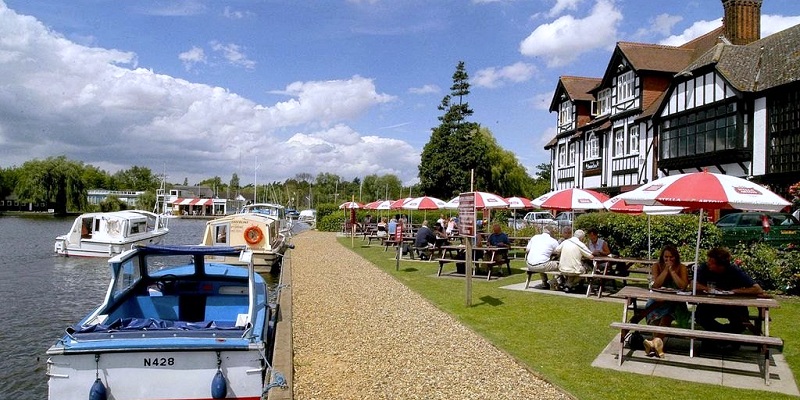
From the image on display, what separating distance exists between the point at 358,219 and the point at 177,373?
40.3 m

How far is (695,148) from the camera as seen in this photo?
2609 cm

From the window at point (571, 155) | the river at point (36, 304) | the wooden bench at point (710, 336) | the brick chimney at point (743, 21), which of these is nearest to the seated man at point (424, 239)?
the river at point (36, 304)

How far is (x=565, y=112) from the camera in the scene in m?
40.3

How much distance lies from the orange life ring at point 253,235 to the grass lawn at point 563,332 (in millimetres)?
9228

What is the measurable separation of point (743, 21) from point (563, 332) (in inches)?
1073

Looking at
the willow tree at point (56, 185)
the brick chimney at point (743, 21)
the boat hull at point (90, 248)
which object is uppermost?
the brick chimney at point (743, 21)

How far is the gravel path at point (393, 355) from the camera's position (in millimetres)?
6285

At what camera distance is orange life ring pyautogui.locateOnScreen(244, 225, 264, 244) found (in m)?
22.2

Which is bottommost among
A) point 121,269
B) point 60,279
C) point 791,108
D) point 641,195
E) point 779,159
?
point 60,279

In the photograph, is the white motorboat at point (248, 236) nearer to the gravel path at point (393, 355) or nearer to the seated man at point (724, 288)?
the gravel path at point (393, 355)

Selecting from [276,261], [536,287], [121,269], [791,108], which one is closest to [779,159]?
[791,108]

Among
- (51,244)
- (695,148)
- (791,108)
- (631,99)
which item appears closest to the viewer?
(791,108)

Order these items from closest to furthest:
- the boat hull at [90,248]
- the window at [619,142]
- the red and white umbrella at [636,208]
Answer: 1. the red and white umbrella at [636,208]
2. the boat hull at [90,248]
3. the window at [619,142]

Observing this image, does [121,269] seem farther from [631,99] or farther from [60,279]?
[631,99]
